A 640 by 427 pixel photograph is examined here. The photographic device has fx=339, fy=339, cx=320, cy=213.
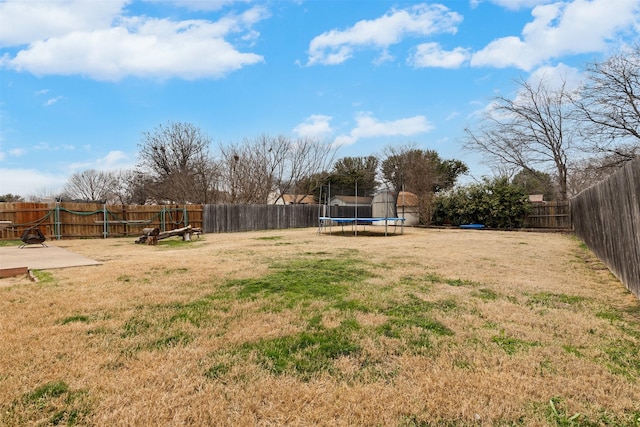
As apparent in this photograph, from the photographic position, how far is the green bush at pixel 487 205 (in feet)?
52.5

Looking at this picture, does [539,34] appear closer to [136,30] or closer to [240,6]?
[240,6]

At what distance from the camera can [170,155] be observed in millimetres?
24672

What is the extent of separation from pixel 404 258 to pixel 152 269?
14.7 feet

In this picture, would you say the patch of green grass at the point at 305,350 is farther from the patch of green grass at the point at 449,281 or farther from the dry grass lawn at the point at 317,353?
the patch of green grass at the point at 449,281

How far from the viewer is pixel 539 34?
10.1 m

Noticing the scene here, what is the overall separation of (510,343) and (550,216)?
15.8 metres

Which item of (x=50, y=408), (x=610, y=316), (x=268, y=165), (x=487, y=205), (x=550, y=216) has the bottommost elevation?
(x=610, y=316)

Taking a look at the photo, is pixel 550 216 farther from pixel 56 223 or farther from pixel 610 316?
pixel 56 223

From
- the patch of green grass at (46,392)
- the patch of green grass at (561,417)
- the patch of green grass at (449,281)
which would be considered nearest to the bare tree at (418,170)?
the patch of green grass at (449,281)

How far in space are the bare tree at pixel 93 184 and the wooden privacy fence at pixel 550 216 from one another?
1257 inches

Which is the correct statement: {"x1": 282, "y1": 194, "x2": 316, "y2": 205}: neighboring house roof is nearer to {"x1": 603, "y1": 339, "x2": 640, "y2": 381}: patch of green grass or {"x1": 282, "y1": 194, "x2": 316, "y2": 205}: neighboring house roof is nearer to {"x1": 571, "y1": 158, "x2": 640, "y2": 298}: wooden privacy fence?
{"x1": 571, "y1": 158, "x2": 640, "y2": 298}: wooden privacy fence

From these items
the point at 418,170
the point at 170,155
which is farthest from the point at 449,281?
the point at 170,155

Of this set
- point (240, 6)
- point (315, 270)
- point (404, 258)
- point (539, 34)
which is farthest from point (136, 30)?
point (539, 34)

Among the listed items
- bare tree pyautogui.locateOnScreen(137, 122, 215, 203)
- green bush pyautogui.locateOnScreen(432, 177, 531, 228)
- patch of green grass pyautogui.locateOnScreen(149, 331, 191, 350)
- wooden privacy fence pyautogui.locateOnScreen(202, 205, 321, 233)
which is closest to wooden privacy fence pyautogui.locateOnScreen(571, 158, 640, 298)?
patch of green grass pyautogui.locateOnScreen(149, 331, 191, 350)
